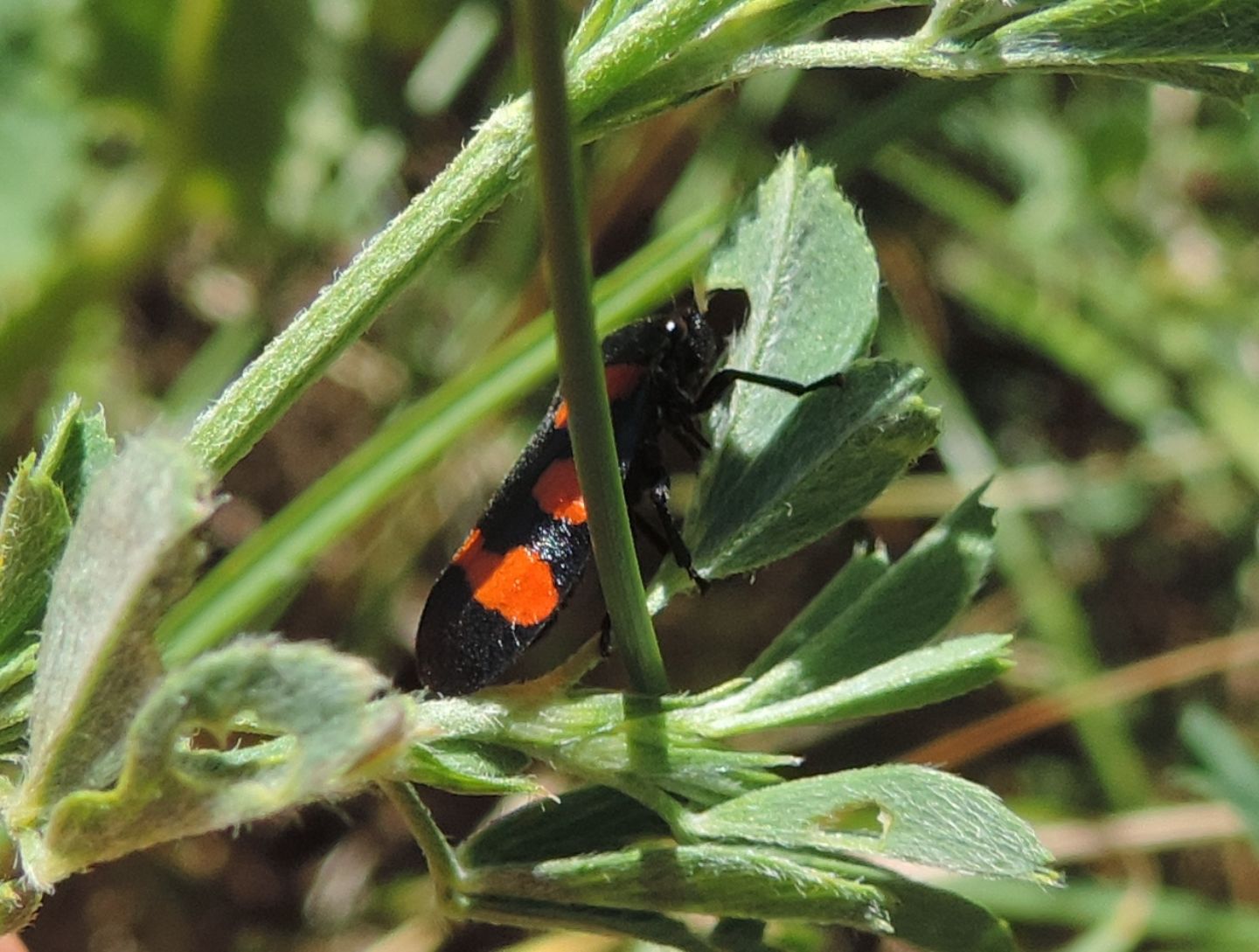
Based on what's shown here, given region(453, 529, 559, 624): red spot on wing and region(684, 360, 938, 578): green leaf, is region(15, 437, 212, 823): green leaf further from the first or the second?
region(453, 529, 559, 624): red spot on wing

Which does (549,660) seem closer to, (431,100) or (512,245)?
(512,245)

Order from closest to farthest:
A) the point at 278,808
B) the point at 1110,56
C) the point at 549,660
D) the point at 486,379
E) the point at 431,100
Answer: the point at 278,808
the point at 1110,56
the point at 486,379
the point at 549,660
the point at 431,100

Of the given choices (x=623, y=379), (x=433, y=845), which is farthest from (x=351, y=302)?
(x=623, y=379)

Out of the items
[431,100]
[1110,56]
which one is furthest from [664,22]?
[431,100]

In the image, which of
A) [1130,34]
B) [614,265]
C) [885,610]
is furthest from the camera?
[614,265]

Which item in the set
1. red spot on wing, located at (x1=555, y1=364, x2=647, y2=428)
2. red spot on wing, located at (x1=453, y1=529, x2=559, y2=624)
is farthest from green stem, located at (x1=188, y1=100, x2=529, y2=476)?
red spot on wing, located at (x1=555, y1=364, x2=647, y2=428)

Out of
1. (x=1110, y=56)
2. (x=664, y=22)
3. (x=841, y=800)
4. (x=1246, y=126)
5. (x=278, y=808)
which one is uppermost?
(x=1246, y=126)

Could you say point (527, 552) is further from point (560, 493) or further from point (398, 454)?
point (398, 454)
